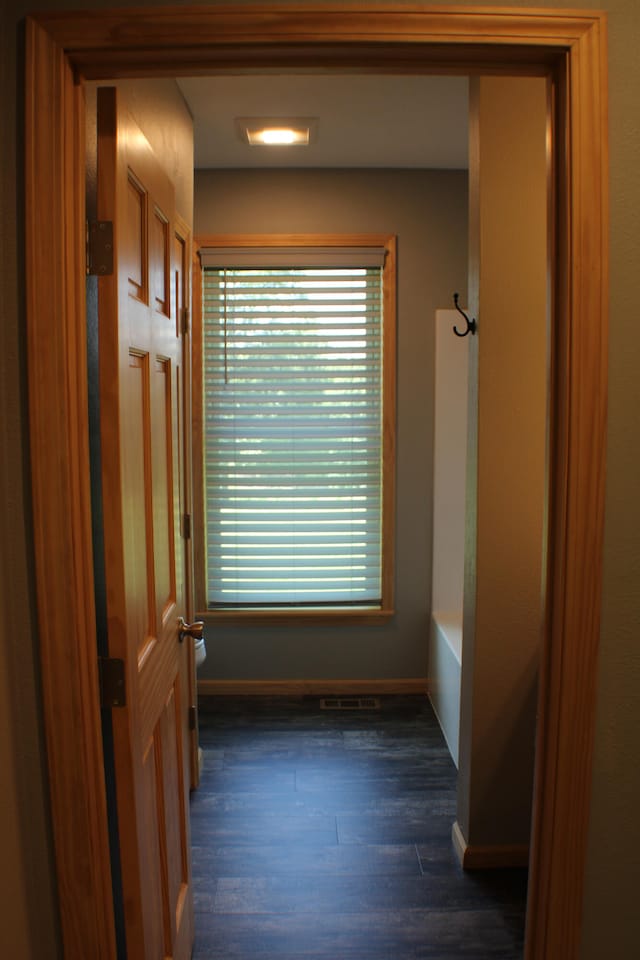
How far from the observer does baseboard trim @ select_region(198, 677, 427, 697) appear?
3918mm

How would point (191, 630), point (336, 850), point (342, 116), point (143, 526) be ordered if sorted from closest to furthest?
point (143, 526) → point (191, 630) → point (336, 850) → point (342, 116)

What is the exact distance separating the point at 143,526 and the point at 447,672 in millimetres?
2327

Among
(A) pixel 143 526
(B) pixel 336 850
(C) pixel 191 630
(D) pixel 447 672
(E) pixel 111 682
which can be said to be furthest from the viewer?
(D) pixel 447 672

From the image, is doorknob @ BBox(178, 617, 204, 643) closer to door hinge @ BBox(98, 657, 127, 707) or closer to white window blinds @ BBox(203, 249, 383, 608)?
door hinge @ BBox(98, 657, 127, 707)

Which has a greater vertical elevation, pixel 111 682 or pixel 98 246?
pixel 98 246

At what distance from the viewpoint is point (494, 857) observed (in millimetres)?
2443

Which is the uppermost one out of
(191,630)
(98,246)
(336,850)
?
(98,246)

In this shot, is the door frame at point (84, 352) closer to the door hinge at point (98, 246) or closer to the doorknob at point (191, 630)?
the door hinge at point (98, 246)

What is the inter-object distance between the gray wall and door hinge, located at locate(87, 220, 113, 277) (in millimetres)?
2639

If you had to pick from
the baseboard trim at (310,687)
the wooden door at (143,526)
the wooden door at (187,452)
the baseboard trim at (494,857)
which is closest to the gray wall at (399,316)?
the baseboard trim at (310,687)

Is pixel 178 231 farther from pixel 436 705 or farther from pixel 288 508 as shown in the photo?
pixel 436 705

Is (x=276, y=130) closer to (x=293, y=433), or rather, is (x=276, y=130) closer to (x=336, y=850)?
(x=293, y=433)

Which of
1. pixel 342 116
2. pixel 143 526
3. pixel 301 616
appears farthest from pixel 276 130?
pixel 301 616

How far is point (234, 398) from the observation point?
12.5ft
